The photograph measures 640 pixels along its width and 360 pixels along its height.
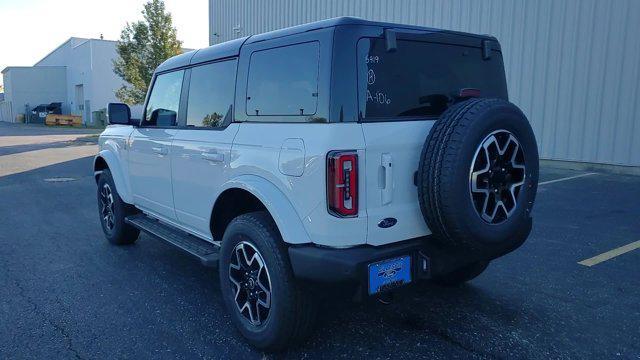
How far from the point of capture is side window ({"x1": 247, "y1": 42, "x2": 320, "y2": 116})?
282 centimetres

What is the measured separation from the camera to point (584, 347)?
10.0ft

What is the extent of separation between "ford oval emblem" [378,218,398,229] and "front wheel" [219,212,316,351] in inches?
22.8

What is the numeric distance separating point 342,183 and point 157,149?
231cm

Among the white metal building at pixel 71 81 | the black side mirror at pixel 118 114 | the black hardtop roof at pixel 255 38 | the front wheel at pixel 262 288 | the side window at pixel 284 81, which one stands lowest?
the front wheel at pixel 262 288

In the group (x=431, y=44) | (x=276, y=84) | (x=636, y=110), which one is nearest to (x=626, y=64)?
(x=636, y=110)

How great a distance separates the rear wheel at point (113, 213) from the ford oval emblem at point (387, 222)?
347 centimetres

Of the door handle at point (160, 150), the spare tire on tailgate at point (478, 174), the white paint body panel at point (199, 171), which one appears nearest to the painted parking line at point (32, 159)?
the door handle at point (160, 150)

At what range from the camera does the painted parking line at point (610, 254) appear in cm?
475

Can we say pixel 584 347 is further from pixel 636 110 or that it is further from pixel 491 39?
pixel 636 110

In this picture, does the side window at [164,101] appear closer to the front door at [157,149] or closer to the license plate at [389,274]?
the front door at [157,149]

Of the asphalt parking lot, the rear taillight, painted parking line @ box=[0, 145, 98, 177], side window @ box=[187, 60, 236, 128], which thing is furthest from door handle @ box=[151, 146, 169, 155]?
painted parking line @ box=[0, 145, 98, 177]

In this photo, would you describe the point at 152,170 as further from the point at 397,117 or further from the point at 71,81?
the point at 71,81

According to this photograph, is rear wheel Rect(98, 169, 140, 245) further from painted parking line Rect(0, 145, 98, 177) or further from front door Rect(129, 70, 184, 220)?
painted parking line Rect(0, 145, 98, 177)

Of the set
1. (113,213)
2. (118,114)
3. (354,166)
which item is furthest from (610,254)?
(113,213)
